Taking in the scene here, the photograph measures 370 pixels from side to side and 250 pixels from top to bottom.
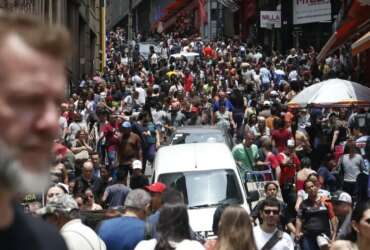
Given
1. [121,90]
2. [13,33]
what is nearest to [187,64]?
[121,90]

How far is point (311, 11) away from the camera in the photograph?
46.6 meters

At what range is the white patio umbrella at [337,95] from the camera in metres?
19.9

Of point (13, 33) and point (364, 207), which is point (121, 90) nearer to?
point (364, 207)

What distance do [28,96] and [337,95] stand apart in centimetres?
1865

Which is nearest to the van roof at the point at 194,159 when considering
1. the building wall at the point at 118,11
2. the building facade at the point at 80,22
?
the building facade at the point at 80,22

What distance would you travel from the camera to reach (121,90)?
31359mm

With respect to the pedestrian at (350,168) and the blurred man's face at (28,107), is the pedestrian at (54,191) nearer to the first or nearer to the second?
the pedestrian at (350,168)

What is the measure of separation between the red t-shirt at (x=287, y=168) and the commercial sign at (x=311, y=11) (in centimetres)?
2896

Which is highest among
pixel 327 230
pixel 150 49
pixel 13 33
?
pixel 150 49

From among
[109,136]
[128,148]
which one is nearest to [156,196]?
[128,148]

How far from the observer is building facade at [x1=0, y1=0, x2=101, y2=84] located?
1209 inches

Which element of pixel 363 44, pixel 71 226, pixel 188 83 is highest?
pixel 363 44

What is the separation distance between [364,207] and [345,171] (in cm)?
949

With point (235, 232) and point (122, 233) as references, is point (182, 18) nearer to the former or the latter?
point (122, 233)
